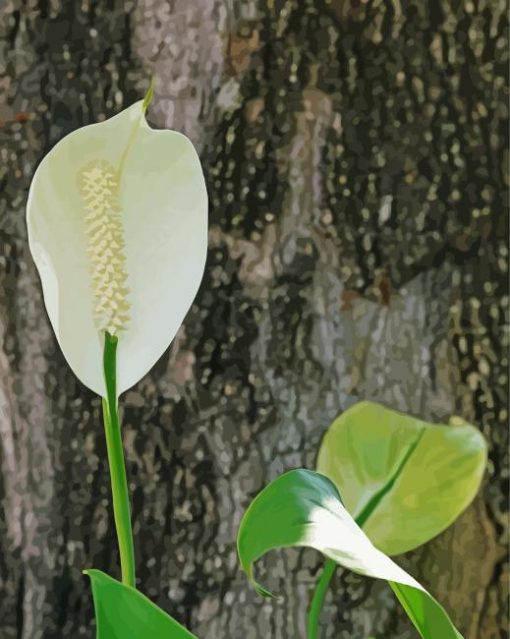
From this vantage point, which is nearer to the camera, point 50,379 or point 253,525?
point 253,525

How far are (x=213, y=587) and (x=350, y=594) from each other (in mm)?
85

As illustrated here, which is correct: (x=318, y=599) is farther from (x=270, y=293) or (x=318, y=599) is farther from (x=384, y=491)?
(x=270, y=293)

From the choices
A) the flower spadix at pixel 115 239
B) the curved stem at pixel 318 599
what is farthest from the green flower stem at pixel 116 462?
the curved stem at pixel 318 599

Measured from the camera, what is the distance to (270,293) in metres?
0.42

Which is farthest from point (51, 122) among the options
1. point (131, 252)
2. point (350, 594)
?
point (350, 594)

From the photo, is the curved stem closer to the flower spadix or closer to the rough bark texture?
the rough bark texture

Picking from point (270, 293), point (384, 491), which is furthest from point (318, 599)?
point (270, 293)

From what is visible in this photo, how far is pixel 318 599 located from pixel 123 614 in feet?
0.54

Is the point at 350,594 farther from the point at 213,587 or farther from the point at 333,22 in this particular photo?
the point at 333,22

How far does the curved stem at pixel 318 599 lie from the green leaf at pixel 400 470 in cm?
3

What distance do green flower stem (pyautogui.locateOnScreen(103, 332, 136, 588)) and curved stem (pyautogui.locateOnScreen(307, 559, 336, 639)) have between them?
11cm

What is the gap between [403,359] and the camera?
423mm

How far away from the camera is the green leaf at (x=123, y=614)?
0.27 m

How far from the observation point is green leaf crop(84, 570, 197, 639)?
0.89 feet
